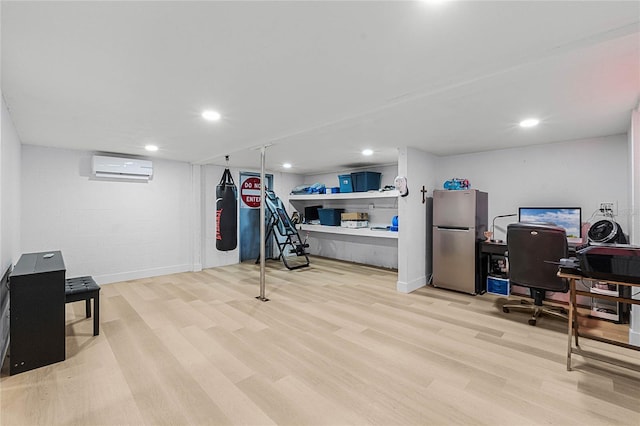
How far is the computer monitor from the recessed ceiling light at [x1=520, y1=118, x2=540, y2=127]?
1416 mm

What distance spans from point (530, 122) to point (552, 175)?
1419 mm

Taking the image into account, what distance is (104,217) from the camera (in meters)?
4.77

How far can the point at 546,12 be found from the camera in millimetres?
1354

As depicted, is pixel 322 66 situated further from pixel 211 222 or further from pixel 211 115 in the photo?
pixel 211 222

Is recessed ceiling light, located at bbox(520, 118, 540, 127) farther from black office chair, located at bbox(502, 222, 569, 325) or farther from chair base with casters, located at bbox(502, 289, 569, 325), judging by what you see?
chair base with casters, located at bbox(502, 289, 569, 325)

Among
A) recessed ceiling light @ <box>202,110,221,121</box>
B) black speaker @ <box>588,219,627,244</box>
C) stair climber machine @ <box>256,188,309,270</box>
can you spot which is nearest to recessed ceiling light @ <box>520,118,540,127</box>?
black speaker @ <box>588,219,627,244</box>

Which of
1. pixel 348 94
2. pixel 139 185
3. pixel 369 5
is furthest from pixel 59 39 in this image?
pixel 139 185

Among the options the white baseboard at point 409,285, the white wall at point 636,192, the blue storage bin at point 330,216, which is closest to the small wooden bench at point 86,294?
the white baseboard at point 409,285

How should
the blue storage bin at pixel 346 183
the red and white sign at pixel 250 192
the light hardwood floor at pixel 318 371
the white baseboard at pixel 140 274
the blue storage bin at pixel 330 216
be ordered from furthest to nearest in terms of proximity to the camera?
the red and white sign at pixel 250 192
the blue storage bin at pixel 330 216
the blue storage bin at pixel 346 183
the white baseboard at pixel 140 274
the light hardwood floor at pixel 318 371

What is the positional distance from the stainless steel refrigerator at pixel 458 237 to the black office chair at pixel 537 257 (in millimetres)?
857

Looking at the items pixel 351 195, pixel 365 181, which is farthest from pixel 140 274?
pixel 365 181

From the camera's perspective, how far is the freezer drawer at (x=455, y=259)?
414 centimetres

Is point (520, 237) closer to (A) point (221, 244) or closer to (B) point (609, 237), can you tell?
(B) point (609, 237)

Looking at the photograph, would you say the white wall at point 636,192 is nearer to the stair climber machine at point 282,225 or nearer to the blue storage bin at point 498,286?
the blue storage bin at point 498,286
